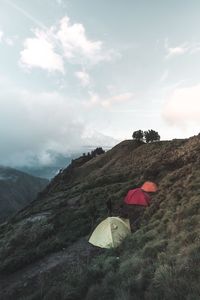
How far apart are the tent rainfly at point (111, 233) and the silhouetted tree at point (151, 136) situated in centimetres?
6296

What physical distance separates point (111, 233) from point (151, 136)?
213ft

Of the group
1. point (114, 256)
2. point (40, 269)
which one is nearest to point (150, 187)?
point (114, 256)

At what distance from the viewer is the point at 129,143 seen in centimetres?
8488

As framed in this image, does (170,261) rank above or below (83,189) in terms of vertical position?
below

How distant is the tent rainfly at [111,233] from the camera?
18984mm

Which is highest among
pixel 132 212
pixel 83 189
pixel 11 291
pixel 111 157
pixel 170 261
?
pixel 111 157

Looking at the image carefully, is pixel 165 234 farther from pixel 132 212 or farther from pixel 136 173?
pixel 136 173

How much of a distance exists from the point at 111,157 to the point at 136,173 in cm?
3711

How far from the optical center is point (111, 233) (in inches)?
766

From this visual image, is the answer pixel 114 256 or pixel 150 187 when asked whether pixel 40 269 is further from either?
pixel 150 187

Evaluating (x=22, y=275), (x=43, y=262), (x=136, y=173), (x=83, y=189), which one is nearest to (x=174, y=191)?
(x=43, y=262)

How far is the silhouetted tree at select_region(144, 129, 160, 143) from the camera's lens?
269 feet

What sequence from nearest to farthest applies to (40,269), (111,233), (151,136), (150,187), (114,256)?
1. (114,256)
2. (40,269)
3. (111,233)
4. (150,187)
5. (151,136)

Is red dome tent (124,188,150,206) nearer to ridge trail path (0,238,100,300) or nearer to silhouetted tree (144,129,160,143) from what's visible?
ridge trail path (0,238,100,300)
